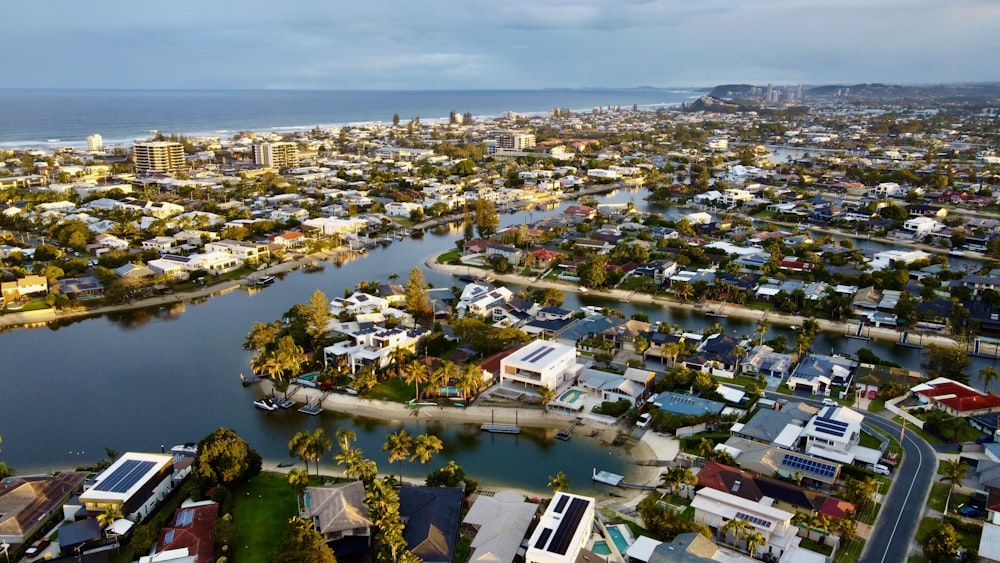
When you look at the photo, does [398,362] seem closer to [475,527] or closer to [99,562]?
[475,527]

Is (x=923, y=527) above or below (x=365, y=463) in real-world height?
below

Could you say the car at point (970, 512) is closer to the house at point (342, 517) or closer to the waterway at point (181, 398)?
the waterway at point (181, 398)

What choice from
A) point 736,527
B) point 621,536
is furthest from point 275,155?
point 736,527

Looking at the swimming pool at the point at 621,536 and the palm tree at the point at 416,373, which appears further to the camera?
the palm tree at the point at 416,373

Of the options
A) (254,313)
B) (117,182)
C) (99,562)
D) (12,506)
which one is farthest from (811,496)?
(117,182)

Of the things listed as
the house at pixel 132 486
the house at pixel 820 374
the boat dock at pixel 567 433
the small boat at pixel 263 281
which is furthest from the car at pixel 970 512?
the small boat at pixel 263 281

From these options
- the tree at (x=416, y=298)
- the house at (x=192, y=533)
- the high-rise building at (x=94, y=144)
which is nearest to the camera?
the house at (x=192, y=533)
